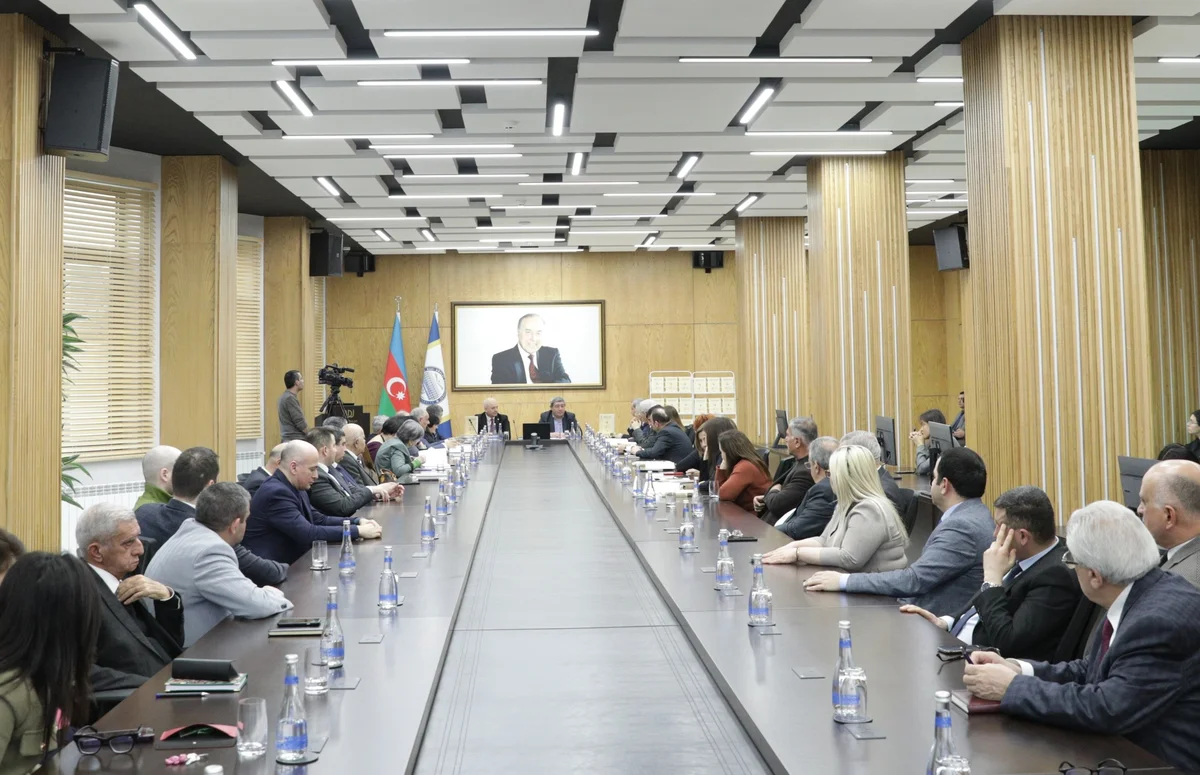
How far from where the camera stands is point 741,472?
6.89 metres

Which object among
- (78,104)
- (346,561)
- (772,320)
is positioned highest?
(78,104)

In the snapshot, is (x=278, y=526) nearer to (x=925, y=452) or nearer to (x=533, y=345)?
(x=925, y=452)

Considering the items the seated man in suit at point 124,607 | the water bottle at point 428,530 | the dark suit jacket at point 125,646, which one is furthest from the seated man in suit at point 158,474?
the dark suit jacket at point 125,646

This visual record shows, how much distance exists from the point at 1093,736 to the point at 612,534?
3.71 metres

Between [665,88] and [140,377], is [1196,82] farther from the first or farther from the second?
[140,377]

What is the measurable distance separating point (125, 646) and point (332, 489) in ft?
10.2

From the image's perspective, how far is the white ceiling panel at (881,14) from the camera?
19.4ft

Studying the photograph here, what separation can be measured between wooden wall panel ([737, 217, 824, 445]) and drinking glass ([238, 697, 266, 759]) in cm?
1148

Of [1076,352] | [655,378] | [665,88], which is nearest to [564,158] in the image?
[665,88]

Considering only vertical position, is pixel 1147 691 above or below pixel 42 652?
below

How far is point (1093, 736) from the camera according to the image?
2283 mm

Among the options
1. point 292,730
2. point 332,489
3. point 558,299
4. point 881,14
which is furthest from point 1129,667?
point 558,299

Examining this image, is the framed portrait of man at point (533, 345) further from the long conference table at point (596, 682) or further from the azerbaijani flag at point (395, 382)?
the long conference table at point (596, 682)

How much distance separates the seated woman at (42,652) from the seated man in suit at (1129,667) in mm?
2037
